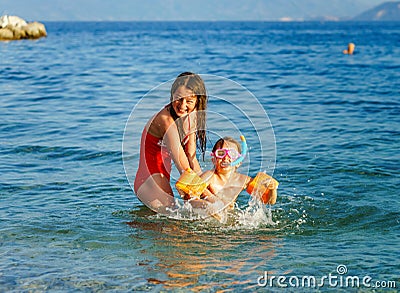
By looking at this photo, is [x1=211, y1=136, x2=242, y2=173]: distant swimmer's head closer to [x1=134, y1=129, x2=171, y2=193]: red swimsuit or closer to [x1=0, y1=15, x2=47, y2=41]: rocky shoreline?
[x1=134, y1=129, x2=171, y2=193]: red swimsuit

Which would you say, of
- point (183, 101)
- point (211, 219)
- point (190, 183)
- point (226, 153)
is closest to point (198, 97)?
point (183, 101)

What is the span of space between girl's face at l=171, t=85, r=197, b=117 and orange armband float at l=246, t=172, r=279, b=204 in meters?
1.10

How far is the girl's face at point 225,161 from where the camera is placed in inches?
263

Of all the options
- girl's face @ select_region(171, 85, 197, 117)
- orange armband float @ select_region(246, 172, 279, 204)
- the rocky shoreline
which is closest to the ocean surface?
orange armband float @ select_region(246, 172, 279, 204)

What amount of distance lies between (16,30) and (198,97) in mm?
47176

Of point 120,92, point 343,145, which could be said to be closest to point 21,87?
point 120,92

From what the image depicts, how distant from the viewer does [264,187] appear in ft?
22.1

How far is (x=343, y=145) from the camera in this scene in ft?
37.4

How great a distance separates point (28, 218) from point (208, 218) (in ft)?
7.32

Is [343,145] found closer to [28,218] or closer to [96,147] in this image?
[96,147]

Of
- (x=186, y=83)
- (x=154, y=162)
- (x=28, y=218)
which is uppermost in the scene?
(x=186, y=83)

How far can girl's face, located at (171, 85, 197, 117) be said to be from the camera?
6.31 m

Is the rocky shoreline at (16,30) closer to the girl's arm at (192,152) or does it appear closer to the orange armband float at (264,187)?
the girl's arm at (192,152)

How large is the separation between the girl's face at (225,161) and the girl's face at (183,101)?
0.59m
